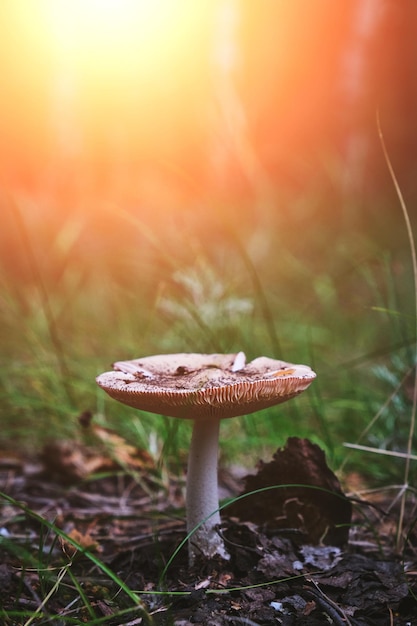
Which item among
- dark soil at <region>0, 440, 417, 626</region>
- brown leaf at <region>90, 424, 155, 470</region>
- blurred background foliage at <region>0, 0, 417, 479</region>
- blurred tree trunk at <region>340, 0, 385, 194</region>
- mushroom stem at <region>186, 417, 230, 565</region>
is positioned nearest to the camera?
dark soil at <region>0, 440, 417, 626</region>

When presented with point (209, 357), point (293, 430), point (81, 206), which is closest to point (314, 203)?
point (81, 206)

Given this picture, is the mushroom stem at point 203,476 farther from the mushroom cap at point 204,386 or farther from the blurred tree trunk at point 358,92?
the blurred tree trunk at point 358,92


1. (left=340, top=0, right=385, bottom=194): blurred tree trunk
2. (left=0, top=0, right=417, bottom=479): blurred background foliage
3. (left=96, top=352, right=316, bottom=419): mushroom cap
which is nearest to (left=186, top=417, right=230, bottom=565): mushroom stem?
(left=96, top=352, right=316, bottom=419): mushroom cap

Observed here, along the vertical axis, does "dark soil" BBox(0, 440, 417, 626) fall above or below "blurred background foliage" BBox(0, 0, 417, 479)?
below

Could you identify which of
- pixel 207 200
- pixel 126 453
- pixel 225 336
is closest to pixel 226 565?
pixel 126 453

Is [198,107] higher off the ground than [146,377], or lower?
higher

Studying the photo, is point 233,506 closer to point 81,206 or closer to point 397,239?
point 397,239

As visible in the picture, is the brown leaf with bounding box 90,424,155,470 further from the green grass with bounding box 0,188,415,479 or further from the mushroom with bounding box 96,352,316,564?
the mushroom with bounding box 96,352,316,564
